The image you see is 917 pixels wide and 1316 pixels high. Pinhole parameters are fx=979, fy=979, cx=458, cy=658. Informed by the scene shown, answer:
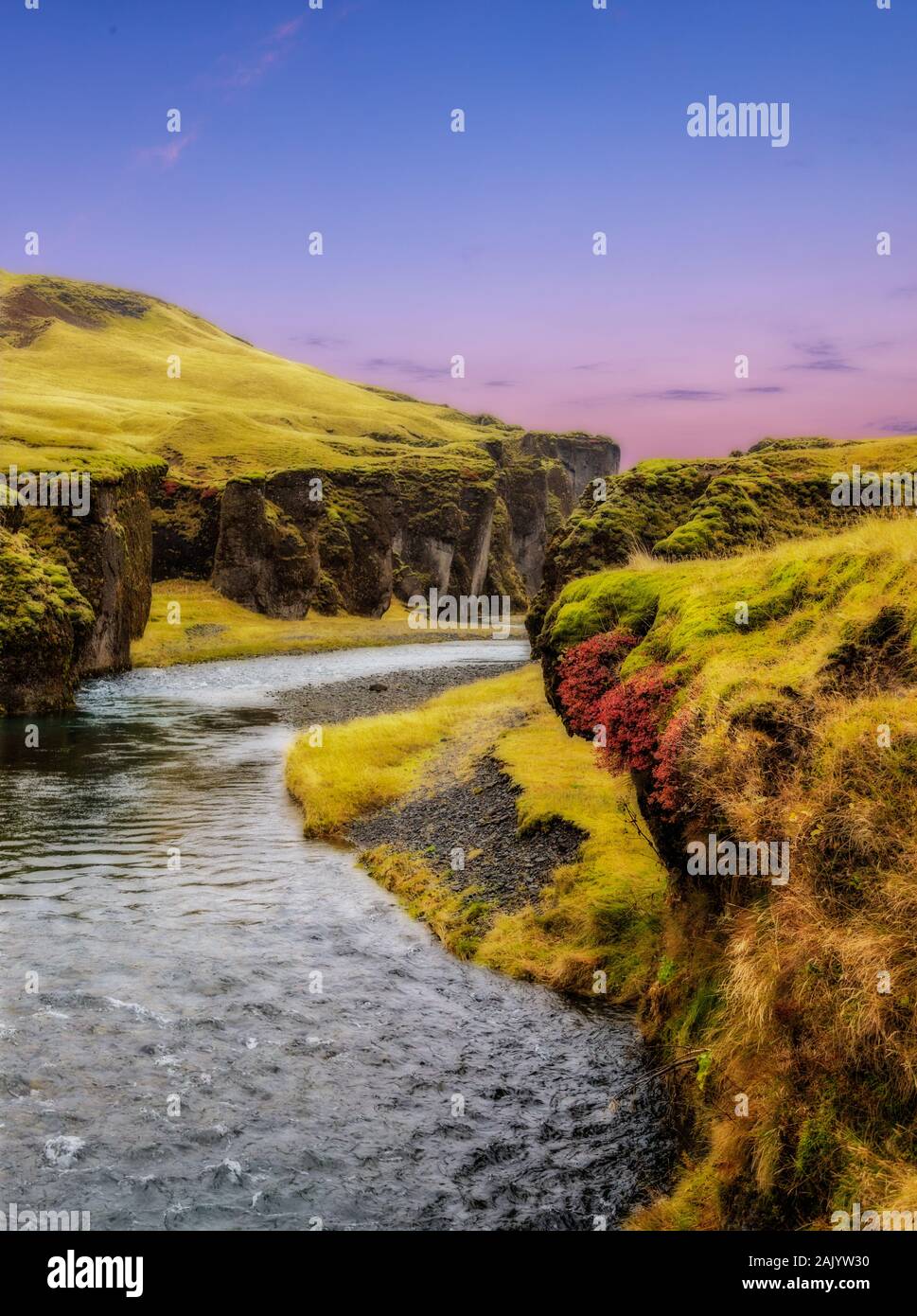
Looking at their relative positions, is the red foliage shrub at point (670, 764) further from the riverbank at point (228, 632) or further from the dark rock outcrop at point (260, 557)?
the dark rock outcrop at point (260, 557)

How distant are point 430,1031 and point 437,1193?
4340 millimetres

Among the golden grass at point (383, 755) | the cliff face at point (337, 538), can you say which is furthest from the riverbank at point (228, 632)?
the golden grass at point (383, 755)

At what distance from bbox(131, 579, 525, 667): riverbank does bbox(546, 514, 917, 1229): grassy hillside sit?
60797 millimetres

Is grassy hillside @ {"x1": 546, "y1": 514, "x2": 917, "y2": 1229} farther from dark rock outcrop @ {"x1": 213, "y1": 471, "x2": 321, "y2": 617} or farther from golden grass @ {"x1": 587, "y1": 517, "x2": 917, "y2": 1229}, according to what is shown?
dark rock outcrop @ {"x1": 213, "y1": 471, "x2": 321, "y2": 617}

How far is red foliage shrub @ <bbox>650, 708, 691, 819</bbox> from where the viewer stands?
1387cm

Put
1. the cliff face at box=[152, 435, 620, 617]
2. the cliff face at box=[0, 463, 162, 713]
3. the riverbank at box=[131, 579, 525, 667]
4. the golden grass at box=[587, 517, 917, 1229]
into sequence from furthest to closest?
the cliff face at box=[152, 435, 620, 617] → the riverbank at box=[131, 579, 525, 667] → the cliff face at box=[0, 463, 162, 713] → the golden grass at box=[587, 517, 917, 1229]

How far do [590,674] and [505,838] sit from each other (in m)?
5.63

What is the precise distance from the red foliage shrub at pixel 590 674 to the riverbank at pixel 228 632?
55.5m

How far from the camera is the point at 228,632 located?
293ft

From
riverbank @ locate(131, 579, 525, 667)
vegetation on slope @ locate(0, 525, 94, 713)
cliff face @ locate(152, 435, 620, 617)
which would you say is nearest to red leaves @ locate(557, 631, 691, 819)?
vegetation on slope @ locate(0, 525, 94, 713)

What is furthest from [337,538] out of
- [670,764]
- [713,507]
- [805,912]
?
[805,912]

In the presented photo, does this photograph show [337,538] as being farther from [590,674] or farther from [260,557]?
[590,674]

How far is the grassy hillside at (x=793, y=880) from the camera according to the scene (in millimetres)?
9094
